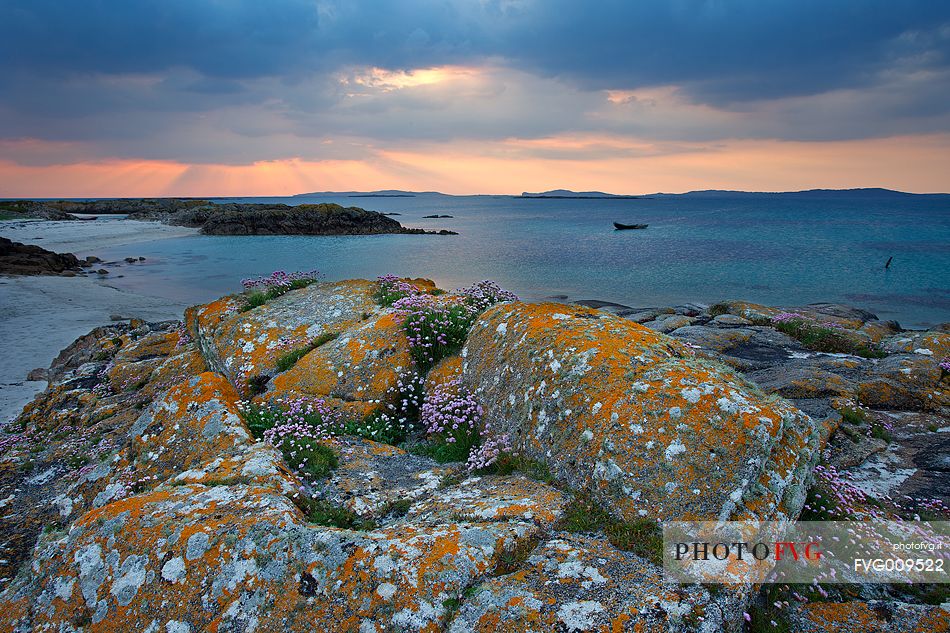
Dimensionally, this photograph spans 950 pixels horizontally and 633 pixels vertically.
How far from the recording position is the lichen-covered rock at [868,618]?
358 cm

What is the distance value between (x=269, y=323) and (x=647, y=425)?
26.3 feet

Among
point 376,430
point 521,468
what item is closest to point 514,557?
point 521,468

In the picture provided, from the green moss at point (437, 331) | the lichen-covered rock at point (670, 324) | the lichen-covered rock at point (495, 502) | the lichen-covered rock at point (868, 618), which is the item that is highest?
the green moss at point (437, 331)

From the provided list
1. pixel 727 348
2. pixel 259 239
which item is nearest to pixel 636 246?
pixel 259 239

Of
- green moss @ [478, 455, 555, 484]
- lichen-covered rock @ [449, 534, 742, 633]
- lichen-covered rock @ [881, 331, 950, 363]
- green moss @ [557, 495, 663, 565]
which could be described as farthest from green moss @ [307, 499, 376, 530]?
lichen-covered rock @ [881, 331, 950, 363]

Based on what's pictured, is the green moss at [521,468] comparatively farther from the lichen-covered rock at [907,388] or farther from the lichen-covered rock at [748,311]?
the lichen-covered rock at [748,311]

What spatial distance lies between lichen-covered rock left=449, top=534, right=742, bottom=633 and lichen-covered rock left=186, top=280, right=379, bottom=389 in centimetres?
669

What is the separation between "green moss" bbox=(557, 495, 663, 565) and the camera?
376cm

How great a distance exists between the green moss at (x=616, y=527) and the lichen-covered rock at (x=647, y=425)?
0.36 feet

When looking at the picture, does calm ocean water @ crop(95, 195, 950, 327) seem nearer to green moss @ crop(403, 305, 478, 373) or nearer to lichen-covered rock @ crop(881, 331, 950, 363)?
lichen-covered rock @ crop(881, 331, 950, 363)

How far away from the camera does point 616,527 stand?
4020 millimetres

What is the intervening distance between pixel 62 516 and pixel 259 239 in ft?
264

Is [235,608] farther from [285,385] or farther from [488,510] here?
[285,385]

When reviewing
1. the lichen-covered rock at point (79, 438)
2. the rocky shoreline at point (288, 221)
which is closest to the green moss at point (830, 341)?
the lichen-covered rock at point (79, 438)
